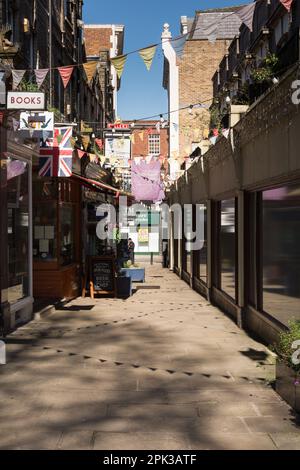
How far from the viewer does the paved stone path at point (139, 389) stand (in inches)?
190

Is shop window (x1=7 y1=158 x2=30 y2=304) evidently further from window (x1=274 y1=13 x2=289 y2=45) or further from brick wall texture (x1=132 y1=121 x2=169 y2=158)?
brick wall texture (x1=132 y1=121 x2=169 y2=158)

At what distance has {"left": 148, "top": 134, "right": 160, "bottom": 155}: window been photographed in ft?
182

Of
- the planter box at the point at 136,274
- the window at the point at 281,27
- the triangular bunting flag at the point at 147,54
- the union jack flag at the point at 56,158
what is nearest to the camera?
the triangular bunting flag at the point at 147,54

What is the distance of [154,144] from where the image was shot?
56031 millimetres

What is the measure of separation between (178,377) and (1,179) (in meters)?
5.00

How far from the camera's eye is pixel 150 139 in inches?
2203

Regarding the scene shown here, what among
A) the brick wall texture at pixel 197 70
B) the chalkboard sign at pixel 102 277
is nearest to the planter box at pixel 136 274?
the chalkboard sign at pixel 102 277

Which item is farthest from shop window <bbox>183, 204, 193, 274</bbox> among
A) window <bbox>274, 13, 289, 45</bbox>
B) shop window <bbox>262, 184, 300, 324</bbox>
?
shop window <bbox>262, 184, 300, 324</bbox>

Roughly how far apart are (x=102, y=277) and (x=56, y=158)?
4.25 meters

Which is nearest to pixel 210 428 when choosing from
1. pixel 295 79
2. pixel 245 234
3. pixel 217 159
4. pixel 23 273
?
pixel 295 79

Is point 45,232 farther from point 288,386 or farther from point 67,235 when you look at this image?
point 288,386

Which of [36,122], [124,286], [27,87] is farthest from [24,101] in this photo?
[124,286]

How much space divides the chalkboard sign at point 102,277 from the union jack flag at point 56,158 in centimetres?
361

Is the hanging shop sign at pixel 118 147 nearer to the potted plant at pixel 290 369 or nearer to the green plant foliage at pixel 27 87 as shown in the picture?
the green plant foliage at pixel 27 87
